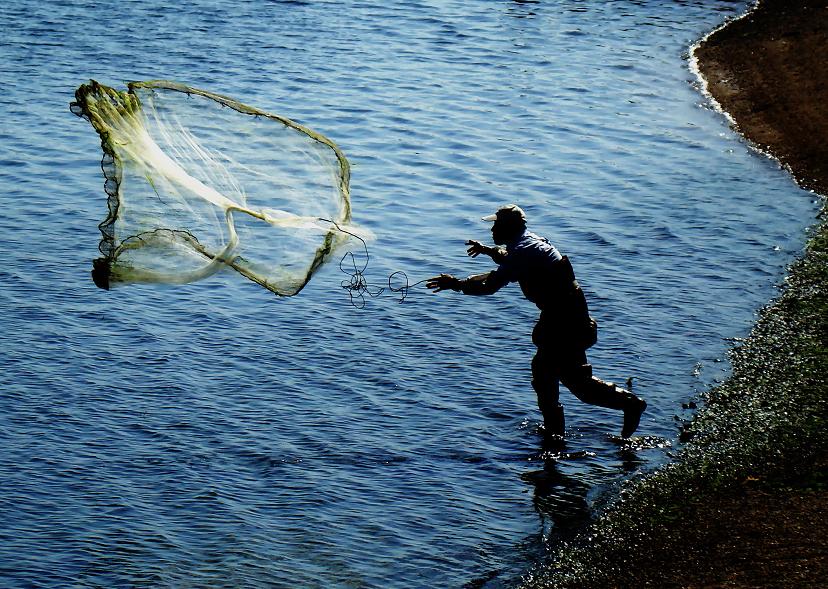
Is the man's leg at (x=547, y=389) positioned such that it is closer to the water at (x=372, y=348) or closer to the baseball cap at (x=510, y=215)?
the water at (x=372, y=348)

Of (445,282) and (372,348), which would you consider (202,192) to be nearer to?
(445,282)

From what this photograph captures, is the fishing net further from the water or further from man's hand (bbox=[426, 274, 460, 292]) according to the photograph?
the water

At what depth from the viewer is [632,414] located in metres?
10.6

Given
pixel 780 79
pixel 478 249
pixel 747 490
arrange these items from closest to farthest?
pixel 747 490 → pixel 478 249 → pixel 780 79

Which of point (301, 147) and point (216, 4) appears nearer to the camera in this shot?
point (301, 147)

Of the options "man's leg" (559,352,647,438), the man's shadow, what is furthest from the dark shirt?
the man's shadow

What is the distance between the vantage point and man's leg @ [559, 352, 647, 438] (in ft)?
34.1

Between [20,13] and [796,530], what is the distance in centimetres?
2710

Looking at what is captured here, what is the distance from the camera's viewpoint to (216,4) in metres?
34.0

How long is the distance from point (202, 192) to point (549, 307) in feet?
10.5

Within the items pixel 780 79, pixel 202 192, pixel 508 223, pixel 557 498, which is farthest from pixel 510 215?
pixel 780 79

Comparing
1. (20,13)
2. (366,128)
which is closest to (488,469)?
(366,128)

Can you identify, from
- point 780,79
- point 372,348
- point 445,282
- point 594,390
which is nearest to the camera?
point 445,282

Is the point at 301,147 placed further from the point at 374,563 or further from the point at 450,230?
the point at 450,230
